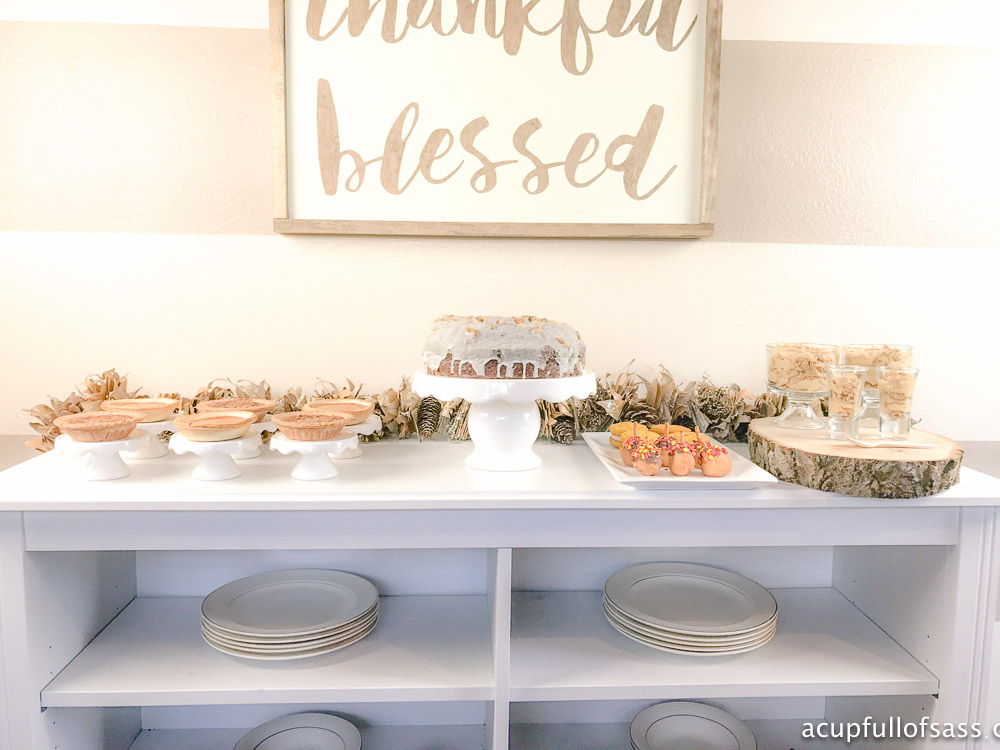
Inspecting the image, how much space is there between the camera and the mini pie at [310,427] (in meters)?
1.22

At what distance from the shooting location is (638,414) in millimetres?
1540

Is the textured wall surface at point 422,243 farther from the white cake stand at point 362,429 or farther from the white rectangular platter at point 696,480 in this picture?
the white rectangular platter at point 696,480

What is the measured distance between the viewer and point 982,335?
165cm

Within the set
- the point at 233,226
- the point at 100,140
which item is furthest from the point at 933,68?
the point at 100,140

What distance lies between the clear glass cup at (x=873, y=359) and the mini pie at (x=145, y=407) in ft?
4.49

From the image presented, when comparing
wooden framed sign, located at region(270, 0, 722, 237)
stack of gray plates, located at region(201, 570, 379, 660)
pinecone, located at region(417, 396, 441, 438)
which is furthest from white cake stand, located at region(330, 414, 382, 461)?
wooden framed sign, located at region(270, 0, 722, 237)

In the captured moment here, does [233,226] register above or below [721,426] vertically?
above

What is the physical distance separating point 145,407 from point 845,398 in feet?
4.43

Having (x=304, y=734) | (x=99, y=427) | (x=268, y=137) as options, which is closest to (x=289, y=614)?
(x=304, y=734)

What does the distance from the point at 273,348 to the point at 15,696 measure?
0.79 metres

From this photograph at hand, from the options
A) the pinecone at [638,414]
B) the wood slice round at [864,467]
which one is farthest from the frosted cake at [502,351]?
the wood slice round at [864,467]

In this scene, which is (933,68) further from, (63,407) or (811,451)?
(63,407)

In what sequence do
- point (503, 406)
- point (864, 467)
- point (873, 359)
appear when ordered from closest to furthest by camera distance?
point (864, 467) → point (503, 406) → point (873, 359)

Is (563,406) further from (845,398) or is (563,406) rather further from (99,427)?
(99,427)
